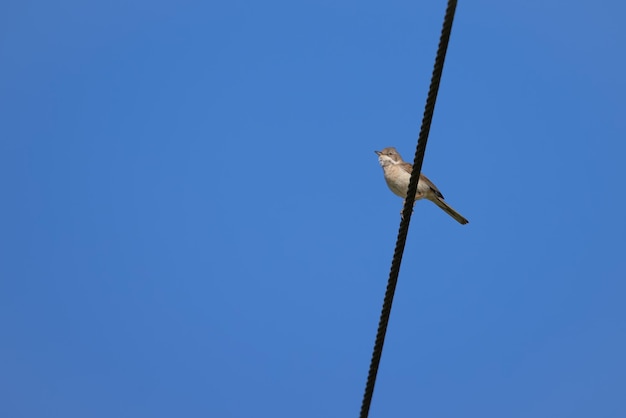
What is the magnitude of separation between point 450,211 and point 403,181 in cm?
93

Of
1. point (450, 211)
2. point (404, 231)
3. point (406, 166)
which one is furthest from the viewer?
point (406, 166)

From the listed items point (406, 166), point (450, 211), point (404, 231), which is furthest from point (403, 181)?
point (404, 231)

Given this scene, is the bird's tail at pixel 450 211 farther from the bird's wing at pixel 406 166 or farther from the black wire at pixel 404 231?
the black wire at pixel 404 231

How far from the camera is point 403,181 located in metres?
11.6

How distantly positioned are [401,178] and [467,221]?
127 cm

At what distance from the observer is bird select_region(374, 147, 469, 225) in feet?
35.9

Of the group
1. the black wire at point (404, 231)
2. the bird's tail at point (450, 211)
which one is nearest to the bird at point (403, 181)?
the bird's tail at point (450, 211)

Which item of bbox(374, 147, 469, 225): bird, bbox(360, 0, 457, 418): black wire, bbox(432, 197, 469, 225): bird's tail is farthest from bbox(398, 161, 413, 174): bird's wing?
bbox(360, 0, 457, 418): black wire

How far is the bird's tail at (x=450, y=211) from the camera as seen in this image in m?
10.8

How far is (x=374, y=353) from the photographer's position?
5.64 metres

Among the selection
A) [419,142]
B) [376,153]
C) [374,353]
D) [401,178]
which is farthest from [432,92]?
[376,153]

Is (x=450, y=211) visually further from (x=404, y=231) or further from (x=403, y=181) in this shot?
(x=404, y=231)

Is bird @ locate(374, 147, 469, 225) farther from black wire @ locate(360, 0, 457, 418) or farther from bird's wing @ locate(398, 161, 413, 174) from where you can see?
black wire @ locate(360, 0, 457, 418)

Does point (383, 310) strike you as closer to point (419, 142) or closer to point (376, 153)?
point (419, 142)
